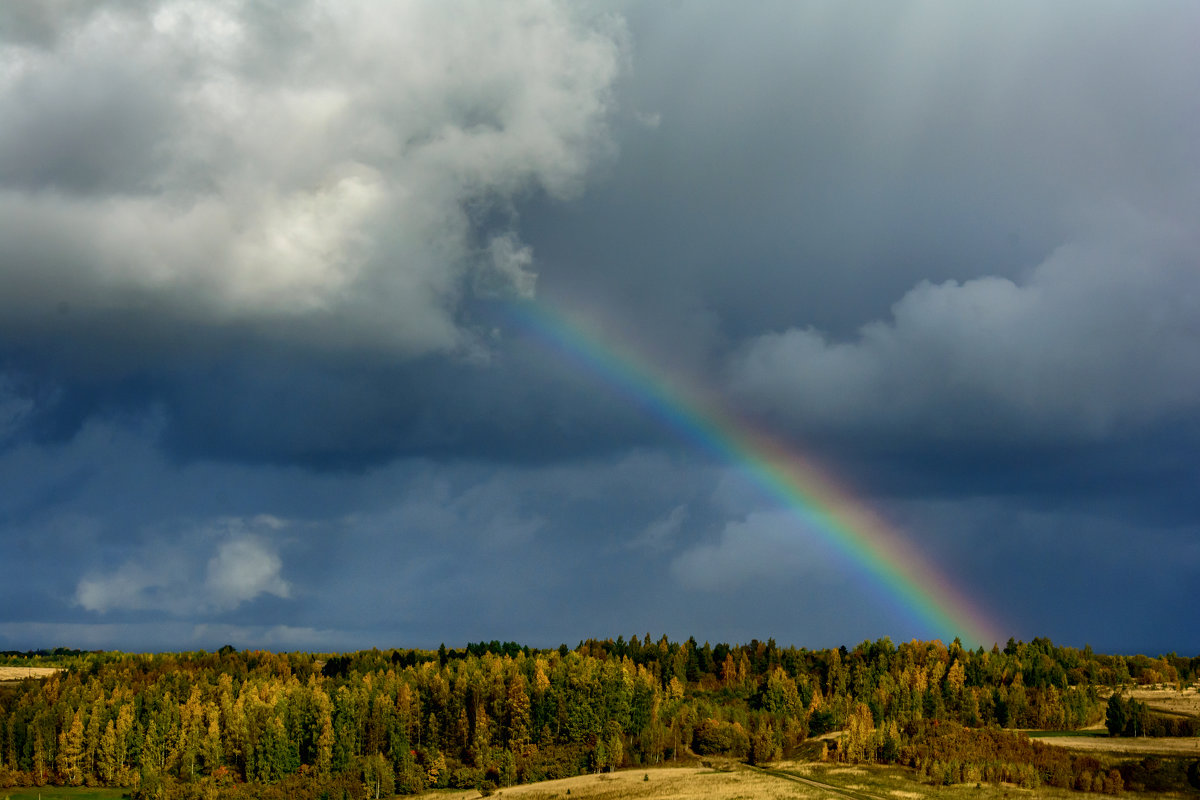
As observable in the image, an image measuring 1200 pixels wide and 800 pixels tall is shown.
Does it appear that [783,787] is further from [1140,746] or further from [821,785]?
[1140,746]

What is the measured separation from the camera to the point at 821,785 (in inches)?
6437

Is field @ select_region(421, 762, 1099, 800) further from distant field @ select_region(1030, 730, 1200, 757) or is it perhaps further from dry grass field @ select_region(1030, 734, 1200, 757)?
distant field @ select_region(1030, 730, 1200, 757)

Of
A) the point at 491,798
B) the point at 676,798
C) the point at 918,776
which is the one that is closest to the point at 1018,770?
the point at 918,776

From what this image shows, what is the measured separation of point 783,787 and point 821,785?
620 cm

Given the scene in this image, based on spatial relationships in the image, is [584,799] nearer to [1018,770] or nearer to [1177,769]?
[1018,770]

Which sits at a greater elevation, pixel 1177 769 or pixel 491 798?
pixel 1177 769

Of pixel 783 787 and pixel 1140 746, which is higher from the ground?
pixel 1140 746

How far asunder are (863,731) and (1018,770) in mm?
40747

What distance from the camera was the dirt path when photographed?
14875cm

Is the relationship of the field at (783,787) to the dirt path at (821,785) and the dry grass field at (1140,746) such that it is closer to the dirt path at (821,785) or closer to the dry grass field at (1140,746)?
the dirt path at (821,785)

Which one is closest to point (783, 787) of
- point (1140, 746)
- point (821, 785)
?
point (821, 785)

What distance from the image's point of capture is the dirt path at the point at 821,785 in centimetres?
14875

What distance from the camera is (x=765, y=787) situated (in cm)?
16338

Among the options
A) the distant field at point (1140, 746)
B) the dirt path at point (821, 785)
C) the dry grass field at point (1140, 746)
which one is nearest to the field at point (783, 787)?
the dirt path at point (821, 785)
